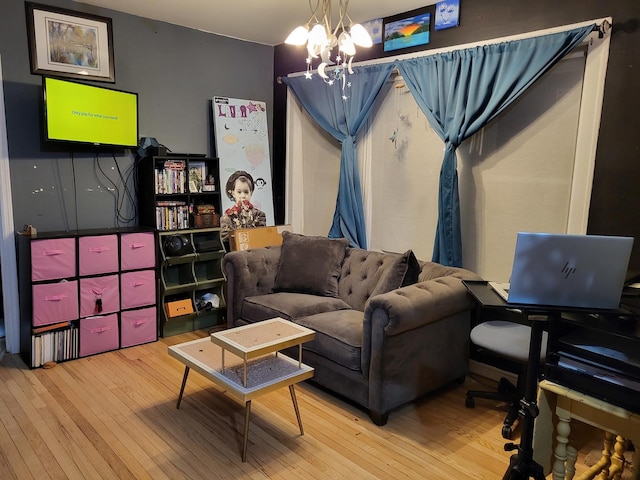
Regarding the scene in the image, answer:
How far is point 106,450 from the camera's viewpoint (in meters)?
2.31

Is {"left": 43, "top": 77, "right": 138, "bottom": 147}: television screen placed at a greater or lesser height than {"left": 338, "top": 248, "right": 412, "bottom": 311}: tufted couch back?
greater

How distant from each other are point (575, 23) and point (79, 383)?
3.75 meters

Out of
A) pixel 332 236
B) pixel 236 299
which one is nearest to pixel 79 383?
pixel 236 299

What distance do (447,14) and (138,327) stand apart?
A: 327cm

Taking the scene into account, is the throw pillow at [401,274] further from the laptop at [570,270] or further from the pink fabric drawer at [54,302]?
the pink fabric drawer at [54,302]

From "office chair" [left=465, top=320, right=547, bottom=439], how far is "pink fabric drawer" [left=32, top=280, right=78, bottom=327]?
2.72 m

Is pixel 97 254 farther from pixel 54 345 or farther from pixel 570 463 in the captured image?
pixel 570 463

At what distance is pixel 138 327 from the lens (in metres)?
3.66

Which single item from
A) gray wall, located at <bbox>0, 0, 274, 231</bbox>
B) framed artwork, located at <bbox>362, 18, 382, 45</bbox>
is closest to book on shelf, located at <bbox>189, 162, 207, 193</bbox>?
gray wall, located at <bbox>0, 0, 274, 231</bbox>

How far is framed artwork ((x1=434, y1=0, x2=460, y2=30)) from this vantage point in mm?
3258

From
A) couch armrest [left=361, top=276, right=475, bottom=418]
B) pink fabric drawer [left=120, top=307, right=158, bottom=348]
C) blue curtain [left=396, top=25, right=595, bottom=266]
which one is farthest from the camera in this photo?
pink fabric drawer [left=120, top=307, right=158, bottom=348]

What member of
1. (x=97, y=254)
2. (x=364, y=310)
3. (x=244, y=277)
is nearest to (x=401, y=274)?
(x=364, y=310)

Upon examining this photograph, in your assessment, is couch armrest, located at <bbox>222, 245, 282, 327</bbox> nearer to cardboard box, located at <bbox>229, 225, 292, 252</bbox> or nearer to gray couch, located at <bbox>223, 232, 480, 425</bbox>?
gray couch, located at <bbox>223, 232, 480, 425</bbox>

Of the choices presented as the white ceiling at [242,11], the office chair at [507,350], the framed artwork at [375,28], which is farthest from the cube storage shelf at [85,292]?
the office chair at [507,350]
